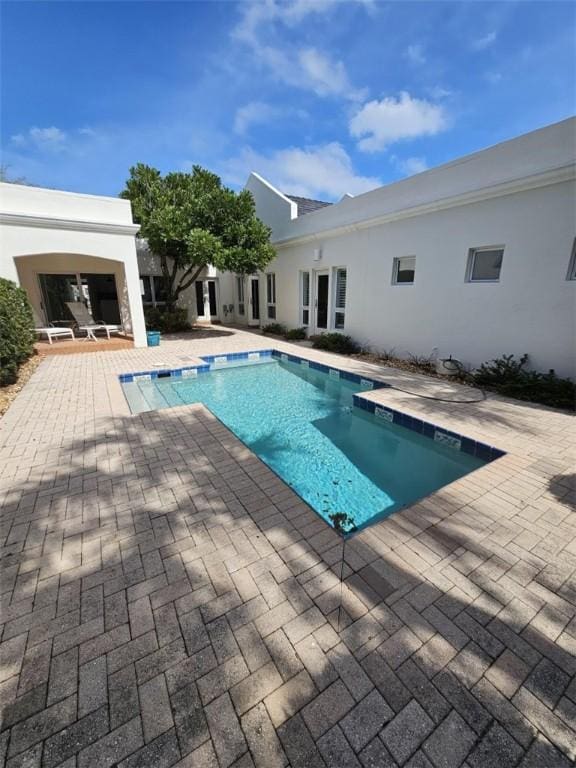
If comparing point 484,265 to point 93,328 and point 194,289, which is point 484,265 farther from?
point 194,289

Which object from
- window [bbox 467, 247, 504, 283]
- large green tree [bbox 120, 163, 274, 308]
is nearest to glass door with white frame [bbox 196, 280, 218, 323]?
large green tree [bbox 120, 163, 274, 308]

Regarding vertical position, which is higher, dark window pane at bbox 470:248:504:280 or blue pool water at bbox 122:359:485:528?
dark window pane at bbox 470:248:504:280

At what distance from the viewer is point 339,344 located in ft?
34.2

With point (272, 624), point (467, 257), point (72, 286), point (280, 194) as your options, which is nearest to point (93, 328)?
point (72, 286)

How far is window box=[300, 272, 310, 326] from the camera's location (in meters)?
12.6

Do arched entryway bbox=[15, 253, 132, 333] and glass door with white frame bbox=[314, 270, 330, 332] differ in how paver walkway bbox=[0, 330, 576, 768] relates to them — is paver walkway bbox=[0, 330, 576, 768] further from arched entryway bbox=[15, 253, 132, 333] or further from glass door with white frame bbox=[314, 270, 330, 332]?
arched entryway bbox=[15, 253, 132, 333]

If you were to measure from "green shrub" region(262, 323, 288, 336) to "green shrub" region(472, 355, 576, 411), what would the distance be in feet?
27.0

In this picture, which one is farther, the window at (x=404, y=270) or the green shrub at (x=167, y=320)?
the green shrub at (x=167, y=320)

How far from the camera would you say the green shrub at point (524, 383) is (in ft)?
18.4

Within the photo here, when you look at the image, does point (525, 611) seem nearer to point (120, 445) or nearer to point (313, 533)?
point (313, 533)

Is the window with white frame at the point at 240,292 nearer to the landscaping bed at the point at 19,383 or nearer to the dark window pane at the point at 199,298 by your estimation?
the dark window pane at the point at 199,298

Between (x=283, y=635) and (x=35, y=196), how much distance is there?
12.2m

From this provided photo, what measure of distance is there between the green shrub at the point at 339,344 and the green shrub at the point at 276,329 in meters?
3.15

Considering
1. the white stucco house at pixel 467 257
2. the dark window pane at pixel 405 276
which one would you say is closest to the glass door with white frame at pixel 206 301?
the white stucco house at pixel 467 257
